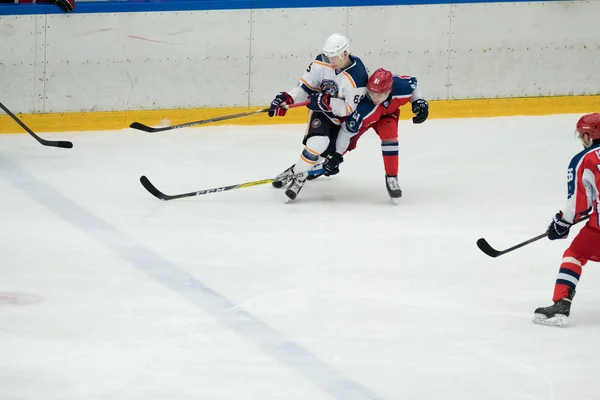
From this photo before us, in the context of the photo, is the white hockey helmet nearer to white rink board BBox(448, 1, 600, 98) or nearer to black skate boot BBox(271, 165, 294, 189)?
black skate boot BBox(271, 165, 294, 189)

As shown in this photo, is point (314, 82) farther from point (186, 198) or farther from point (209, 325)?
point (209, 325)

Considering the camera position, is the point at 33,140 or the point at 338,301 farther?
the point at 33,140

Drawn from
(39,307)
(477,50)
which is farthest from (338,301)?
(477,50)

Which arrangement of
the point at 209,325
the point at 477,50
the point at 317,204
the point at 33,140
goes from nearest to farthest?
the point at 209,325, the point at 317,204, the point at 33,140, the point at 477,50

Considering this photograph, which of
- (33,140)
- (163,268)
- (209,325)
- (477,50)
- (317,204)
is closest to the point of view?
(209,325)

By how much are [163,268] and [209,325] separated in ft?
2.46

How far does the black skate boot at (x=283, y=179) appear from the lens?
5.98 m

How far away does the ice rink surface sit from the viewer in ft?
11.9

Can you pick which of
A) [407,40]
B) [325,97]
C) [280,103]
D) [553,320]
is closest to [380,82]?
[325,97]

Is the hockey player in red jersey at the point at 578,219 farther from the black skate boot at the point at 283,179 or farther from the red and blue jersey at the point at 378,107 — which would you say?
the black skate boot at the point at 283,179

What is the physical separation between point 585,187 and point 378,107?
6.50 ft

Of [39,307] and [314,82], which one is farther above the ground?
[314,82]

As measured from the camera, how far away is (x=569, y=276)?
4.09 m

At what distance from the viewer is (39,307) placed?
4.22 meters
